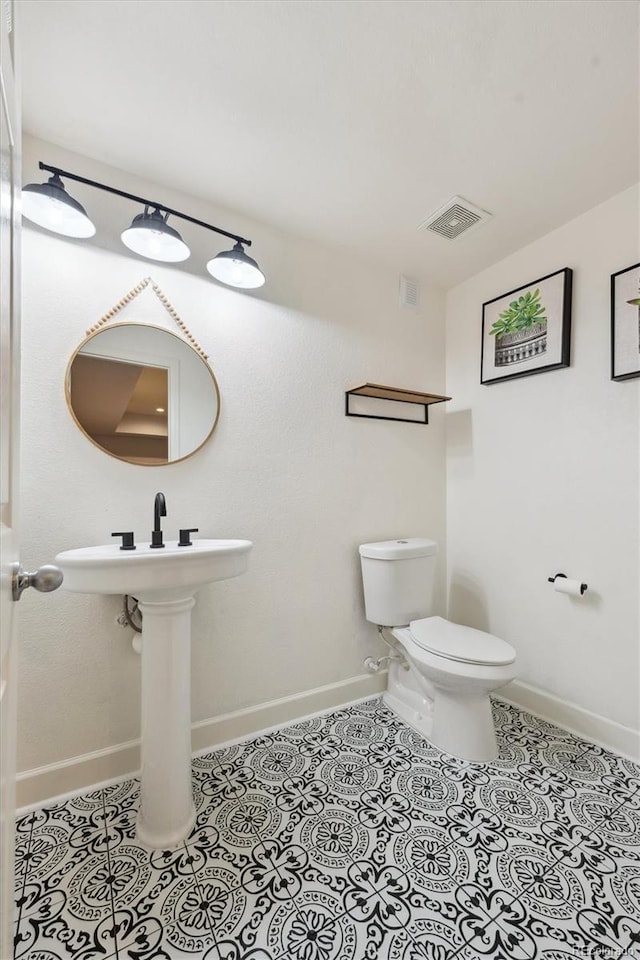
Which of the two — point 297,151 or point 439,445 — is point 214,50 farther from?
point 439,445

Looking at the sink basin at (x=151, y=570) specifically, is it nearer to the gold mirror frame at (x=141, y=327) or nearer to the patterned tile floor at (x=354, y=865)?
the gold mirror frame at (x=141, y=327)

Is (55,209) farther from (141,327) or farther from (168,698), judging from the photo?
(168,698)

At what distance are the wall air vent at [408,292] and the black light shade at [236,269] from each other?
93 cm

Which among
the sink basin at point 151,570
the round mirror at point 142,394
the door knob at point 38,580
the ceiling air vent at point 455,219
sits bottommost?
the sink basin at point 151,570

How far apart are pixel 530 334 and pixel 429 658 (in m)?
1.58

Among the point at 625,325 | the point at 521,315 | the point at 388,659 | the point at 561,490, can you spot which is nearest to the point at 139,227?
the point at 521,315

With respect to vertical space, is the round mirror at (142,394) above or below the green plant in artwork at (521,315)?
below

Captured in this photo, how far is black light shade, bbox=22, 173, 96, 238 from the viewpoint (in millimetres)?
1275

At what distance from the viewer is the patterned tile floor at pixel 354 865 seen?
1010 mm

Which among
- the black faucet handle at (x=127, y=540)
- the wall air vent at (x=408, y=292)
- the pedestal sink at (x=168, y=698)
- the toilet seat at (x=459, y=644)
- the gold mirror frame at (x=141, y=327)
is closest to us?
the pedestal sink at (x=168, y=698)

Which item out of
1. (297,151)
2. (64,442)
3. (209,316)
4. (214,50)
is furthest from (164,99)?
(64,442)

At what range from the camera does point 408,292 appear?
91.7 inches

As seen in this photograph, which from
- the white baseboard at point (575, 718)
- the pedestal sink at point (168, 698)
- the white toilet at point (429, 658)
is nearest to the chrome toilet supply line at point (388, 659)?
the white toilet at point (429, 658)

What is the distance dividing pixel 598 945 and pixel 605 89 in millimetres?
2334
